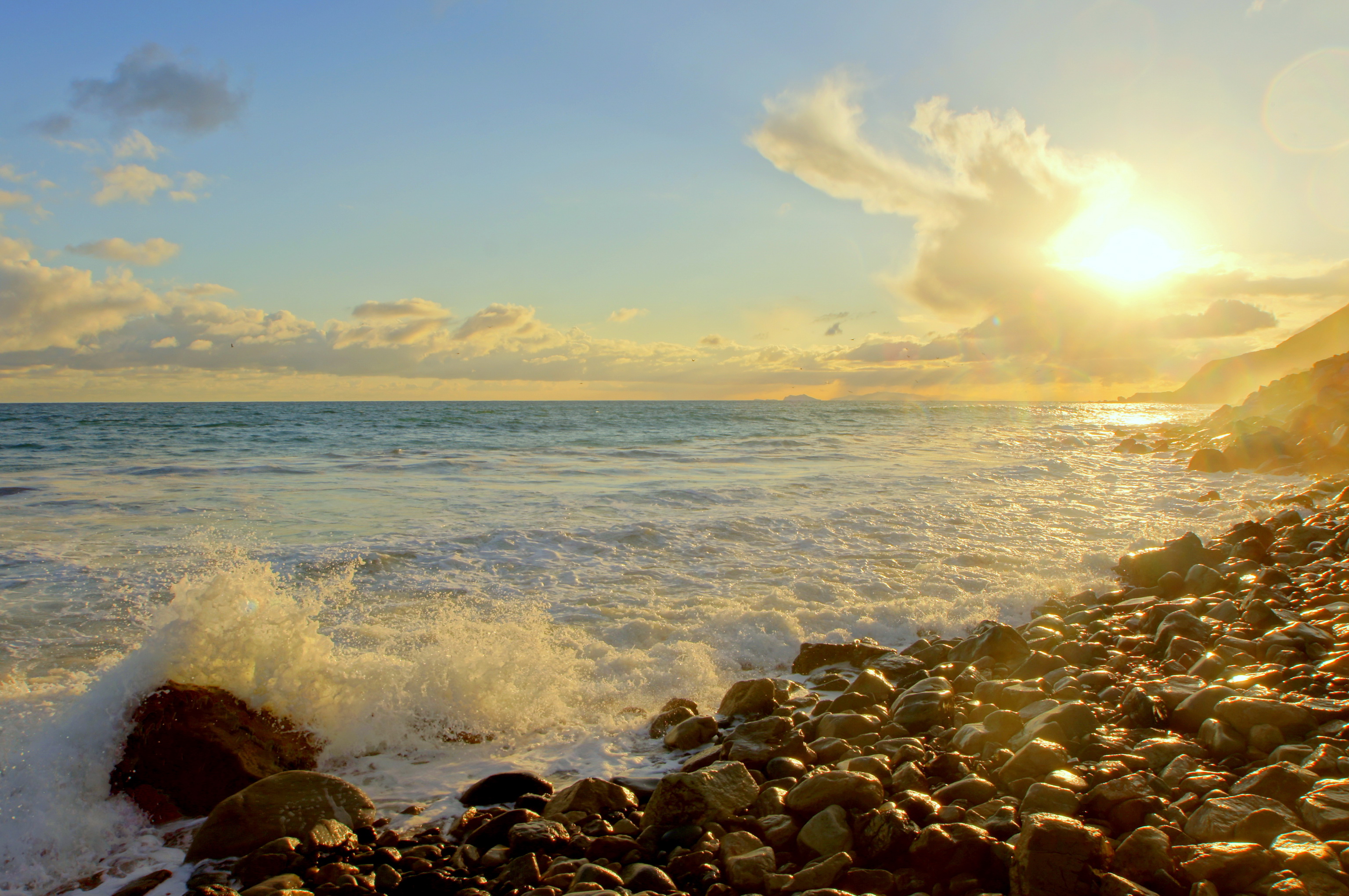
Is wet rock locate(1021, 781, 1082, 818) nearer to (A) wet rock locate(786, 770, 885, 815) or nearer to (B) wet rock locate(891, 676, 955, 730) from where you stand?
(A) wet rock locate(786, 770, 885, 815)

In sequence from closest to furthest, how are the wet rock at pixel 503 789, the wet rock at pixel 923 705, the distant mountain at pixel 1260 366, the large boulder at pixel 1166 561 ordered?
1. the wet rock at pixel 503 789
2. the wet rock at pixel 923 705
3. the large boulder at pixel 1166 561
4. the distant mountain at pixel 1260 366

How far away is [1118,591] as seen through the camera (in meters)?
7.39

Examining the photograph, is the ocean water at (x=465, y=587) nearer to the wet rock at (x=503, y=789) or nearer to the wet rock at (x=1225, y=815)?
the wet rock at (x=503, y=789)

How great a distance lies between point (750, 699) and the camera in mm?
4926

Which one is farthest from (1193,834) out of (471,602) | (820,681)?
(471,602)

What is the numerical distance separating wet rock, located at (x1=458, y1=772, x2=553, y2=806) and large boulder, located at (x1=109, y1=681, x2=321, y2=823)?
1163 millimetres

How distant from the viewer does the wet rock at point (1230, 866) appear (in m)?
2.46

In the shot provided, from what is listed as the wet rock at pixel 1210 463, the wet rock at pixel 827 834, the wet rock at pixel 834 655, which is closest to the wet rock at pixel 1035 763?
the wet rock at pixel 827 834

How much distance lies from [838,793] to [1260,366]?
353 ft

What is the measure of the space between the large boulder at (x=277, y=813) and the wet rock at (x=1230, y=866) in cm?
357

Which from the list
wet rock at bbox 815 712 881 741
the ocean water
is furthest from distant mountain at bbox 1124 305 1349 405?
wet rock at bbox 815 712 881 741

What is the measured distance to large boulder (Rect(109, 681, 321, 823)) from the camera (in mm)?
3846

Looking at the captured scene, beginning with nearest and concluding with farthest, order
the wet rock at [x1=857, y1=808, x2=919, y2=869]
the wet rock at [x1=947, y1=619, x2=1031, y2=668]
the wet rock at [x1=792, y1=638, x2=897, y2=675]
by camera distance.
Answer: the wet rock at [x1=857, y1=808, x2=919, y2=869], the wet rock at [x1=947, y1=619, x2=1031, y2=668], the wet rock at [x1=792, y1=638, x2=897, y2=675]

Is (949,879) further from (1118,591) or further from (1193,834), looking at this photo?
(1118,591)
